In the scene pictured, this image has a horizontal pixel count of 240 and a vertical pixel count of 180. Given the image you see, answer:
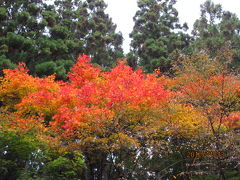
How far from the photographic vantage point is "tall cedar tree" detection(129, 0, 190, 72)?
1984 centimetres

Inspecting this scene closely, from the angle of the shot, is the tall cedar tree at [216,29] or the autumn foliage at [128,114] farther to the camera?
the tall cedar tree at [216,29]

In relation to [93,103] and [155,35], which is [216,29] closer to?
[155,35]

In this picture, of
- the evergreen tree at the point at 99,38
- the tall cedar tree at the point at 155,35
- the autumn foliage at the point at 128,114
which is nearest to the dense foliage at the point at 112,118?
the autumn foliage at the point at 128,114

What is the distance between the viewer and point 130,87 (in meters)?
8.79

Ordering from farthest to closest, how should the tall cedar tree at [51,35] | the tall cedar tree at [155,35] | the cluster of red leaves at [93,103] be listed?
the tall cedar tree at [155,35]
the tall cedar tree at [51,35]
the cluster of red leaves at [93,103]

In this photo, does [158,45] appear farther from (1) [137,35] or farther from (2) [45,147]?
(2) [45,147]

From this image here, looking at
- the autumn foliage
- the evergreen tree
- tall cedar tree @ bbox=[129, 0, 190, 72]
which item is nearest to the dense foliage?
the autumn foliage

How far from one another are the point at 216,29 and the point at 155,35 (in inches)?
192

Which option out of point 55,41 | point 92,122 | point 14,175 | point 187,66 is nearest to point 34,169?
point 14,175

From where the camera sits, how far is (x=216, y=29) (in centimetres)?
1953

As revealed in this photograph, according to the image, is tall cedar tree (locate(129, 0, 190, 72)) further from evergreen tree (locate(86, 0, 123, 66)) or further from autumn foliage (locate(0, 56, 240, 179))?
autumn foliage (locate(0, 56, 240, 179))

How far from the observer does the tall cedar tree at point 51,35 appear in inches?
624

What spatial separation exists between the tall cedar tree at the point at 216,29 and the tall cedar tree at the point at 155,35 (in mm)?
1778

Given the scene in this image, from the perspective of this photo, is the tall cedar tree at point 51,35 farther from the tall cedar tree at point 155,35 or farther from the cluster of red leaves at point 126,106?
the cluster of red leaves at point 126,106
